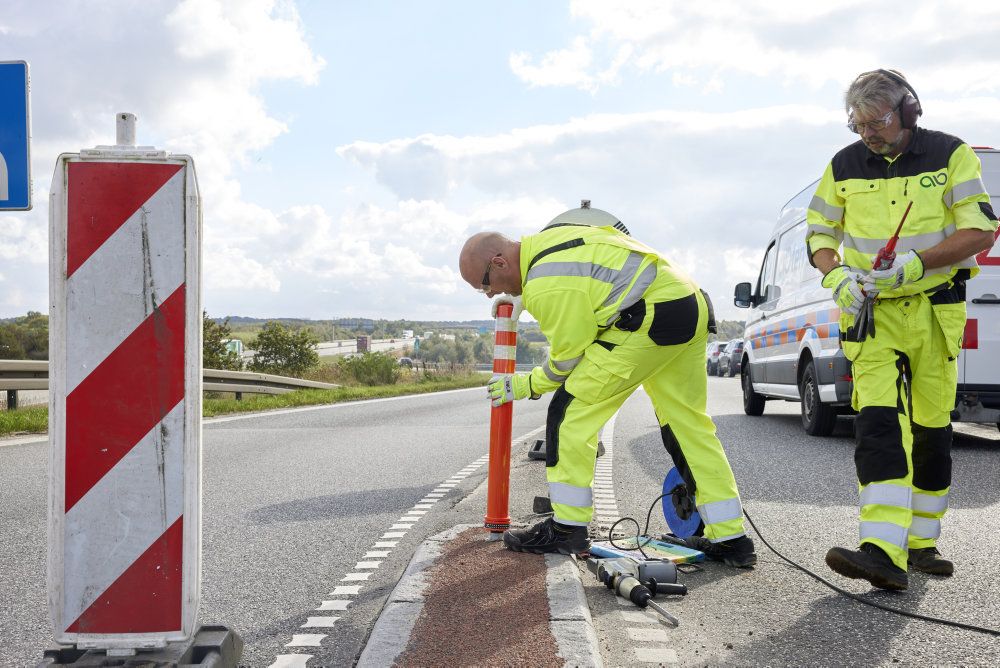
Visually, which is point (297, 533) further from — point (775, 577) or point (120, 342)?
point (120, 342)

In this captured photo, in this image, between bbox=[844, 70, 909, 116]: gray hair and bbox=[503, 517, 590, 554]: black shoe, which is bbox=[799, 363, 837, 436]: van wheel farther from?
bbox=[503, 517, 590, 554]: black shoe

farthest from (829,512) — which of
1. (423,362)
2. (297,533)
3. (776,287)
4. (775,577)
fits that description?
(423,362)

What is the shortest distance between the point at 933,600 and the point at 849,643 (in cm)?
74

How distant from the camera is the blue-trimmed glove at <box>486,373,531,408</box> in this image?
4.27m

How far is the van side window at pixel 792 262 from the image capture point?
1067 cm

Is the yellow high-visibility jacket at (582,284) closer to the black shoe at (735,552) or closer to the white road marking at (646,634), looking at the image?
the black shoe at (735,552)

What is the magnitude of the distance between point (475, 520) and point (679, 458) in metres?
1.44

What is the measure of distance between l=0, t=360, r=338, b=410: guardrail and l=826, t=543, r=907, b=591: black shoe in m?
5.86

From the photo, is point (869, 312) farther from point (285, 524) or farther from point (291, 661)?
point (285, 524)

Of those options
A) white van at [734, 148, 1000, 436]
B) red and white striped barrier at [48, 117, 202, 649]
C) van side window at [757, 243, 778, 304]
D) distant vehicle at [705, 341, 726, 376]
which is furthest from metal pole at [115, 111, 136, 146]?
distant vehicle at [705, 341, 726, 376]

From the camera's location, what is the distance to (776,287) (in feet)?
39.4

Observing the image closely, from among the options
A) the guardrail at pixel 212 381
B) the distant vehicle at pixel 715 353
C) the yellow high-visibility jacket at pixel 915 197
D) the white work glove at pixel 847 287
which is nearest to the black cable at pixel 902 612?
the white work glove at pixel 847 287

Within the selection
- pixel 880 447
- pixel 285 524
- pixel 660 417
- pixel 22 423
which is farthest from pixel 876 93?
pixel 22 423

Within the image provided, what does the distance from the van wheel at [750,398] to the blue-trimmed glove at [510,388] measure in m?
9.98
